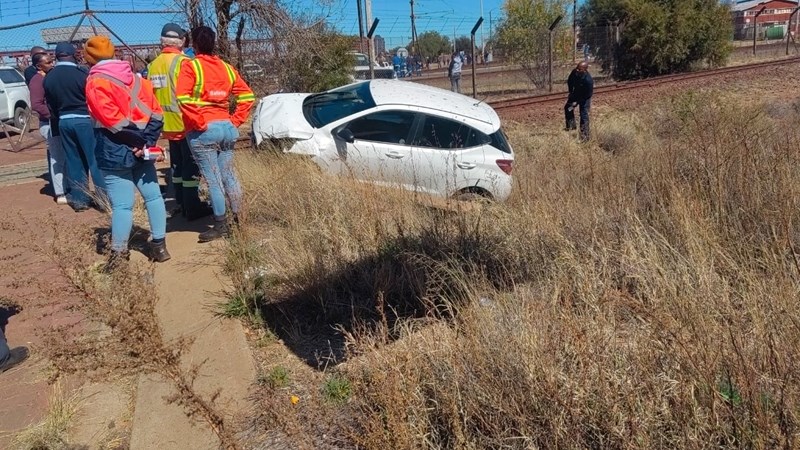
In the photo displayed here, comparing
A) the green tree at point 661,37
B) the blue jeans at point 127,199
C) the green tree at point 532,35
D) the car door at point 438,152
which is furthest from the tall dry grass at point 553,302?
the green tree at point 661,37

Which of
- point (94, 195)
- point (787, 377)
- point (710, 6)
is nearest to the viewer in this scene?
point (787, 377)

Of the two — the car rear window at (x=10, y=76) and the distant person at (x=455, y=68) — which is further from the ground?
the car rear window at (x=10, y=76)

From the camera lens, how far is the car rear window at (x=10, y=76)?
55.0ft

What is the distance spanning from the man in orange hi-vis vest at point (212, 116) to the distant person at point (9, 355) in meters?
1.97

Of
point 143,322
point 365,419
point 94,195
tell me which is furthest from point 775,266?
point 94,195

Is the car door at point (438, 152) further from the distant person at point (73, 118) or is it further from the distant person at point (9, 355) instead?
the distant person at point (9, 355)

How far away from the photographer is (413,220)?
5.36 m

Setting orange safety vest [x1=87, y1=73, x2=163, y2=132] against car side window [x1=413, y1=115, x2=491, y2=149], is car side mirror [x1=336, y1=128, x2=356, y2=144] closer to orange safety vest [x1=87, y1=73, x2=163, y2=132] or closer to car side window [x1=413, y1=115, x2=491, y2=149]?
car side window [x1=413, y1=115, x2=491, y2=149]

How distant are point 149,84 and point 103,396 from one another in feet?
8.48

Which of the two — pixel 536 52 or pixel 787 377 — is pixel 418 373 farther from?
pixel 536 52

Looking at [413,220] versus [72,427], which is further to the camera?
[413,220]

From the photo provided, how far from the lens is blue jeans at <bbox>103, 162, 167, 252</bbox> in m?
4.91

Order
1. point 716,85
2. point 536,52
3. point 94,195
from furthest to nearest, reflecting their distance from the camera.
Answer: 1. point 536,52
2. point 716,85
3. point 94,195

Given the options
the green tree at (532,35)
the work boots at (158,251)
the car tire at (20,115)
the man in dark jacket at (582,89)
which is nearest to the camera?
the work boots at (158,251)
